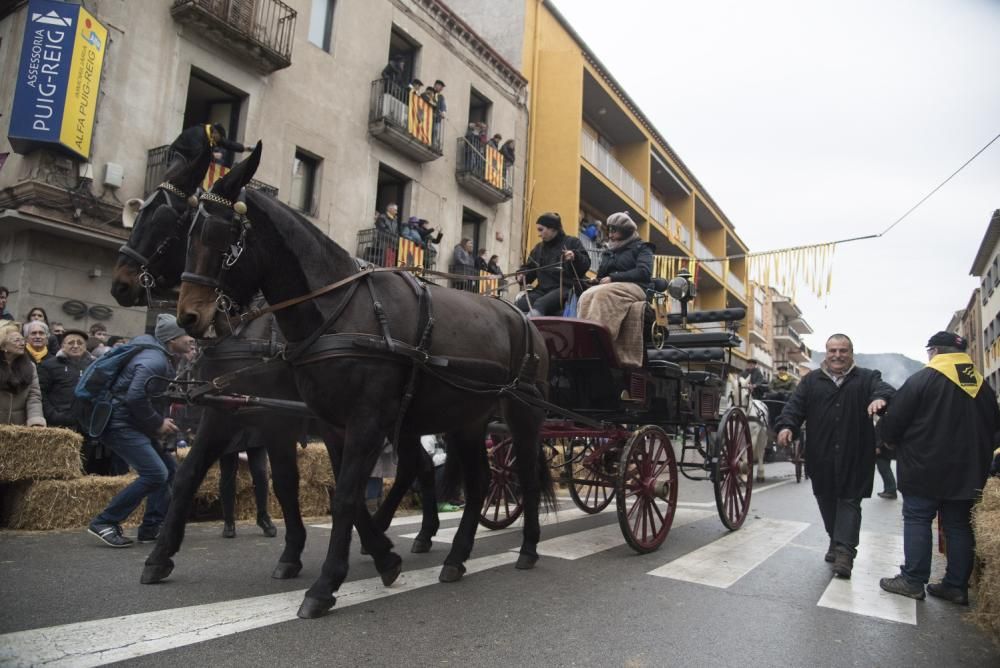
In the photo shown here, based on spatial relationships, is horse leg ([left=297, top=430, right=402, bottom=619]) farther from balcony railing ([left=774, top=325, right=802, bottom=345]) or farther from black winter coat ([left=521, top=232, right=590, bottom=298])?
balcony railing ([left=774, top=325, right=802, bottom=345])

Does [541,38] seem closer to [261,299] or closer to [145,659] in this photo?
[261,299]

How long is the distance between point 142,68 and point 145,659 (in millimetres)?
10998

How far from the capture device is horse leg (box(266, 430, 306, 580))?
168 inches

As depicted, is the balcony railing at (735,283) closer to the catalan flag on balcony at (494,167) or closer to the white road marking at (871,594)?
the catalan flag on balcony at (494,167)

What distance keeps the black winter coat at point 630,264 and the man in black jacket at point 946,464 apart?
246cm

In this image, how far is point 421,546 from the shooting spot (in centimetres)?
532

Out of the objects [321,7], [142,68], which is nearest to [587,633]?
[142,68]

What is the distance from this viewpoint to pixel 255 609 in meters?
3.49

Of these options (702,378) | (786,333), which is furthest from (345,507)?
(786,333)

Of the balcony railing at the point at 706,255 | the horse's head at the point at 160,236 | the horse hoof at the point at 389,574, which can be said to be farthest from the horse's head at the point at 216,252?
the balcony railing at the point at 706,255

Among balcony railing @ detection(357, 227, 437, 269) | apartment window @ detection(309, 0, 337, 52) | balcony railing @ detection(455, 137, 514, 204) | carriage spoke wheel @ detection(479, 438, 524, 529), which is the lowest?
carriage spoke wheel @ detection(479, 438, 524, 529)

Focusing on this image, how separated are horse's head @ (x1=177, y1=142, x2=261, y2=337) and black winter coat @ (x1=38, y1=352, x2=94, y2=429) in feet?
15.0

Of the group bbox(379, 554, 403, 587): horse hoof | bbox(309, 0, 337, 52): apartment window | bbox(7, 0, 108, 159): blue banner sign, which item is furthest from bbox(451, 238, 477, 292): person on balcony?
bbox(379, 554, 403, 587): horse hoof

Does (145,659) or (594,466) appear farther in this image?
(594,466)
